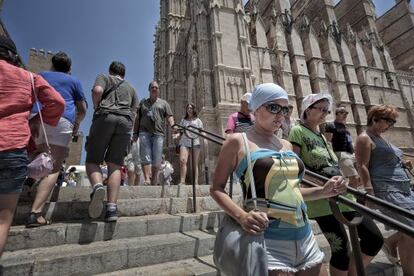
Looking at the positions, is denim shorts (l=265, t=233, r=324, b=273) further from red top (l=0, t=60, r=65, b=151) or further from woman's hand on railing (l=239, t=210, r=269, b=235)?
red top (l=0, t=60, r=65, b=151)

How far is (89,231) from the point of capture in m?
2.69

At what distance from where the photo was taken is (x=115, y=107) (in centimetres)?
318

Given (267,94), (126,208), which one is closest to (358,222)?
(267,94)

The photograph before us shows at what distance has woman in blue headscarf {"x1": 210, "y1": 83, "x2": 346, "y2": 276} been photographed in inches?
52.7

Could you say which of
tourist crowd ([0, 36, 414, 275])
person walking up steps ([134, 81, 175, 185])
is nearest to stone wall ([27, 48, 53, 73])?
person walking up steps ([134, 81, 175, 185])

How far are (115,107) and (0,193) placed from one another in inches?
63.7

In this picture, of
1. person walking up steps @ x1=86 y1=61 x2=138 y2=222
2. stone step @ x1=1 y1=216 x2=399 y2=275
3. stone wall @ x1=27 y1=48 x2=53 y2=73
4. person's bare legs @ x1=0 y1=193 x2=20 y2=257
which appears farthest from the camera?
stone wall @ x1=27 y1=48 x2=53 y2=73

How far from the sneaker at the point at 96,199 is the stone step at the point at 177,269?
749mm

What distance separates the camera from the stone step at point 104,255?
2082mm

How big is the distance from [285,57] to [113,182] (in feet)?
78.6

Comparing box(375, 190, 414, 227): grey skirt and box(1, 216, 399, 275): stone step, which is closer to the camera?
box(1, 216, 399, 275): stone step

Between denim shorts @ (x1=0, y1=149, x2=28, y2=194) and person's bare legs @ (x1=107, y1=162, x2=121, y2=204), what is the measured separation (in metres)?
1.06

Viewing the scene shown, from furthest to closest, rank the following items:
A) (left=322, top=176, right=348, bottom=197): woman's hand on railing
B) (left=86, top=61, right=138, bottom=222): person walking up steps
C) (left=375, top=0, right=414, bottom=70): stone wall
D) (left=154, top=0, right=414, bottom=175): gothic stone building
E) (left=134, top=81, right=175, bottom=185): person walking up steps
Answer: (left=375, top=0, right=414, bottom=70): stone wall → (left=154, top=0, right=414, bottom=175): gothic stone building → (left=134, top=81, right=175, bottom=185): person walking up steps → (left=86, top=61, right=138, bottom=222): person walking up steps → (left=322, top=176, right=348, bottom=197): woman's hand on railing

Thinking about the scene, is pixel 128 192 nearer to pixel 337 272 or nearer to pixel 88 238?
pixel 88 238
